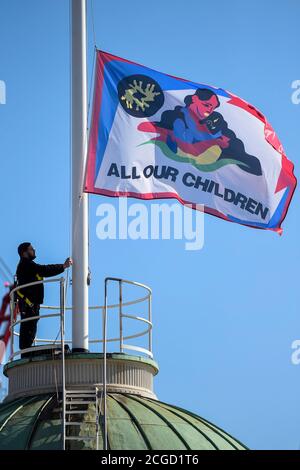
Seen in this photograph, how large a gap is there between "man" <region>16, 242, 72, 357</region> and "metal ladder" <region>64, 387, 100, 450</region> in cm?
302

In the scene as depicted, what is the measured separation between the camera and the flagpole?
35.8 m

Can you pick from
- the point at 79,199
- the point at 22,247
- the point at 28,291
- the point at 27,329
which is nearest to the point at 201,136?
the point at 79,199

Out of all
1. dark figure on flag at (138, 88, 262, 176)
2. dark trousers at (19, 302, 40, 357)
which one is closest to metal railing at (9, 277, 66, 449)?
dark trousers at (19, 302, 40, 357)

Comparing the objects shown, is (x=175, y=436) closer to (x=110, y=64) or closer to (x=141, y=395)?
(x=141, y=395)

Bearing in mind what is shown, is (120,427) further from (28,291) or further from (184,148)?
(184,148)

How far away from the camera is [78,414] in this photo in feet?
109

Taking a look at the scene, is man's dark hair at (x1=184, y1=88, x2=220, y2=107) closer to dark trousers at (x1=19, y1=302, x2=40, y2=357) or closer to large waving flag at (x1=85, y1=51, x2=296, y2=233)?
large waving flag at (x1=85, y1=51, x2=296, y2=233)

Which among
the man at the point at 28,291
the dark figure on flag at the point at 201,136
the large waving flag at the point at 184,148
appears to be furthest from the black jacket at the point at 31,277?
the dark figure on flag at the point at 201,136

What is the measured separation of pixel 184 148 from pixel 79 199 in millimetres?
3664

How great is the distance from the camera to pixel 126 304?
3647 cm

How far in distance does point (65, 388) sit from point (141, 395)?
2.21m

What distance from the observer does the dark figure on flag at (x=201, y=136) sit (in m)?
38.3

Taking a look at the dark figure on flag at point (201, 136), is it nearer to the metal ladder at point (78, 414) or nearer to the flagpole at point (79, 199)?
the flagpole at point (79, 199)
